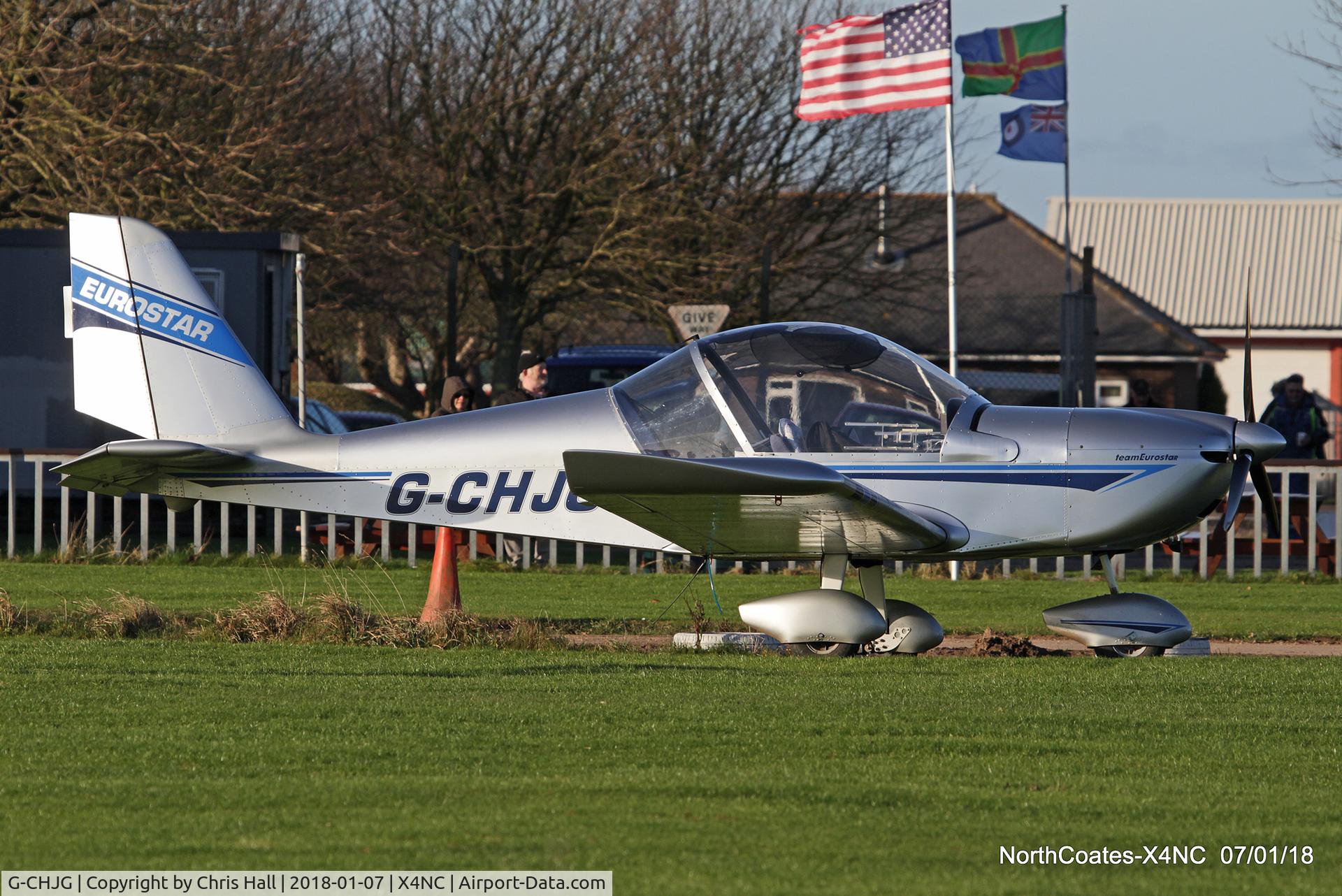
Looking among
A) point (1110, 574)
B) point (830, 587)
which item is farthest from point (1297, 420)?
point (830, 587)

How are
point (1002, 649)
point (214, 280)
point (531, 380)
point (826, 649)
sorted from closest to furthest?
1. point (826, 649)
2. point (1002, 649)
3. point (531, 380)
4. point (214, 280)

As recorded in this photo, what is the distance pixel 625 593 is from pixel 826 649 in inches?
139

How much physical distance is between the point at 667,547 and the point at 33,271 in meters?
10.2

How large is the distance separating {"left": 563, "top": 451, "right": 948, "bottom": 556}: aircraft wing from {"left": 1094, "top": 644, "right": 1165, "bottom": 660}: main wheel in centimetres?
116

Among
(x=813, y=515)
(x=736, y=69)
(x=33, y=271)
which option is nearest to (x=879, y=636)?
(x=813, y=515)

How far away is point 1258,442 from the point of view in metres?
8.43

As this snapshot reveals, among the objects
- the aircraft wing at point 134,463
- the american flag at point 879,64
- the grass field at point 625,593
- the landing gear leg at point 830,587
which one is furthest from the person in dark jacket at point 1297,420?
the aircraft wing at point 134,463

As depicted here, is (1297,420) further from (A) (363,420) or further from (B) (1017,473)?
(A) (363,420)

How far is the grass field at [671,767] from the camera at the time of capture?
4.24 metres

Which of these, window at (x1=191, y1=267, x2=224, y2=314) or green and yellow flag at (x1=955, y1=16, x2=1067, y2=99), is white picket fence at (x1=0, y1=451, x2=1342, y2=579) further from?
green and yellow flag at (x1=955, y1=16, x2=1067, y2=99)

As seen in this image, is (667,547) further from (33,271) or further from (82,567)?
(33,271)

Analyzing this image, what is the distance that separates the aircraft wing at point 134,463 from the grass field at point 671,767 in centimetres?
103

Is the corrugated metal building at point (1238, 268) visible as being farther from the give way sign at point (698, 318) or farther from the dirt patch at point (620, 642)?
the dirt patch at point (620, 642)

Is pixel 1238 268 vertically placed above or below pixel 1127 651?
above
